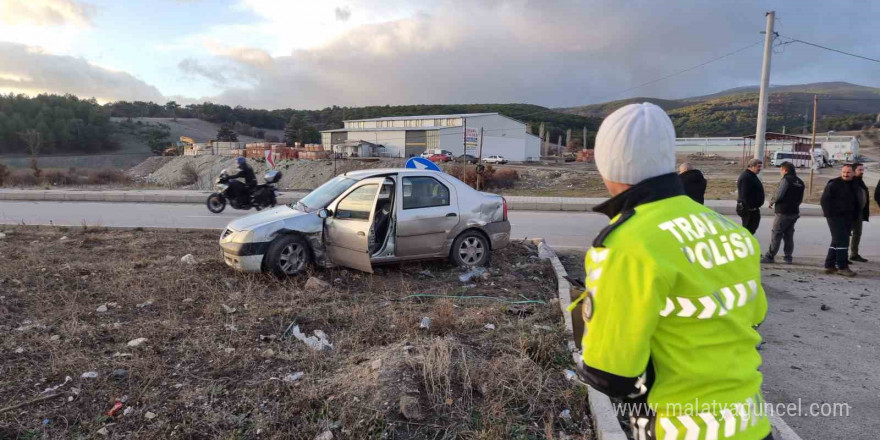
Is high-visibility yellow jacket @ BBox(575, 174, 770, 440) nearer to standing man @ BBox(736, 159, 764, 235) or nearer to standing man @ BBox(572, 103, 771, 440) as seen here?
standing man @ BBox(572, 103, 771, 440)

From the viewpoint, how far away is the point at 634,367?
145cm

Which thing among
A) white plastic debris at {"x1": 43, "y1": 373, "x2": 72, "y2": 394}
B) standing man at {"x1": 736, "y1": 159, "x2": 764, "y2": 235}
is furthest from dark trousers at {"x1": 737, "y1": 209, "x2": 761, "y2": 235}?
white plastic debris at {"x1": 43, "y1": 373, "x2": 72, "y2": 394}

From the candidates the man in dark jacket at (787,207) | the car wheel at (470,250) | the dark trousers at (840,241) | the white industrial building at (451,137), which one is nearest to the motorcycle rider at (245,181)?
the car wheel at (470,250)

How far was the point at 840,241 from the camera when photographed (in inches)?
310

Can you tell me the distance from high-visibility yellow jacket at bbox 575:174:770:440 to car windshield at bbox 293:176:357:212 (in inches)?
229

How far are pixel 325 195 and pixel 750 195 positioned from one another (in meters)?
6.60

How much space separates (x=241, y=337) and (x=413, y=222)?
2.93m

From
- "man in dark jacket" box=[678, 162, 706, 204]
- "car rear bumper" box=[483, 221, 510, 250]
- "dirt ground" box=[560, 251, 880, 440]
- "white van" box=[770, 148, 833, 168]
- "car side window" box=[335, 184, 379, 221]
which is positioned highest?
"white van" box=[770, 148, 833, 168]

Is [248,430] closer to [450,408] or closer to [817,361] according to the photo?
[450,408]

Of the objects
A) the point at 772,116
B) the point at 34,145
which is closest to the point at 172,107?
the point at 34,145

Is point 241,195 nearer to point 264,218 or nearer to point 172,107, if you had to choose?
point 264,218

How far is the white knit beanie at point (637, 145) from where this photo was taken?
5.20ft

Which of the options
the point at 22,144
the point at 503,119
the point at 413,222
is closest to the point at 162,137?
the point at 22,144

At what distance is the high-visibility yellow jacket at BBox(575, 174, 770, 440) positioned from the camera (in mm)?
1410
